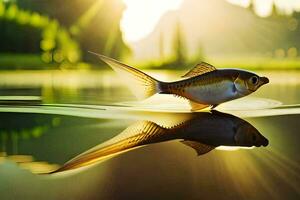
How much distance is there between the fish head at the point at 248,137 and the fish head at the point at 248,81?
0.23 m

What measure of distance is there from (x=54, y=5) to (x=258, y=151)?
523 cm

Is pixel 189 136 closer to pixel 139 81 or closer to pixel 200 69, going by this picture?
pixel 139 81

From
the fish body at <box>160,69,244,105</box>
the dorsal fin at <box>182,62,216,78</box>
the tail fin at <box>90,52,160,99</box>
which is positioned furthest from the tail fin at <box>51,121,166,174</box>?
the dorsal fin at <box>182,62,216,78</box>

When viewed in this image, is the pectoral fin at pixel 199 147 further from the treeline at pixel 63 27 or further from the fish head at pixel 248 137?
the treeline at pixel 63 27

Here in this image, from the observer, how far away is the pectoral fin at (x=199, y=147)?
1.78m

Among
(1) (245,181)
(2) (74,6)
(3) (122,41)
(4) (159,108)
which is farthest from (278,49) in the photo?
(1) (245,181)

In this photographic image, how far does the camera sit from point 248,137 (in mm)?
2047

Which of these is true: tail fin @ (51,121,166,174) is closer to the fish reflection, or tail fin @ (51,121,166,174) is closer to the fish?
the fish reflection

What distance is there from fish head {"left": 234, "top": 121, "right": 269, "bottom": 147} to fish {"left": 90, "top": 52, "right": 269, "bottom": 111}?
24 centimetres

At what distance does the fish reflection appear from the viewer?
176 centimetres

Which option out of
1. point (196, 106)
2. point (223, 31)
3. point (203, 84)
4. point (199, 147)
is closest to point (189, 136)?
point (199, 147)

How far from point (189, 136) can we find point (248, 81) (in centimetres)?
61

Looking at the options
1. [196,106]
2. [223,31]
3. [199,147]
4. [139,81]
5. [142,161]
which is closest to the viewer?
[142,161]

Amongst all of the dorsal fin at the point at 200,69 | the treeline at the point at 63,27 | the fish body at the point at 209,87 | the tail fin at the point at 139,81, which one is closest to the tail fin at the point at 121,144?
the tail fin at the point at 139,81
